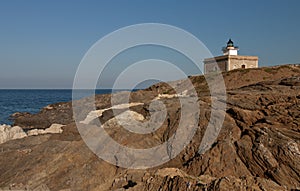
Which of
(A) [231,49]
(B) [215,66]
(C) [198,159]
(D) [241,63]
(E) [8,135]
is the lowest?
(E) [8,135]

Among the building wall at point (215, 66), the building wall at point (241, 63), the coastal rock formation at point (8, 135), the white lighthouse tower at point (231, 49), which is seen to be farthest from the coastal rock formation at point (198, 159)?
the white lighthouse tower at point (231, 49)

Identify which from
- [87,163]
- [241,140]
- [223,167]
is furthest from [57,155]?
[241,140]

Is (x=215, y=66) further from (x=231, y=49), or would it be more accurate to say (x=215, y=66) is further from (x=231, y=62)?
(x=231, y=49)

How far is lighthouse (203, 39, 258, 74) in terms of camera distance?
47912 millimetres

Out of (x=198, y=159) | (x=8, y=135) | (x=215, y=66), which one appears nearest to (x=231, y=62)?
(x=215, y=66)

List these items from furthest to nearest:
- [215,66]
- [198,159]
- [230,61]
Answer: [215,66] → [230,61] → [198,159]

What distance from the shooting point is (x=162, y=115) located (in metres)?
15.3

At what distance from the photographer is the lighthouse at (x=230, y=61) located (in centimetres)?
4791

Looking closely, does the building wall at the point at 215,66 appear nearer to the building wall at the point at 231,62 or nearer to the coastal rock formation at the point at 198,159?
the building wall at the point at 231,62

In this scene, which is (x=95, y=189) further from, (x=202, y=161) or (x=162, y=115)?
(x=162, y=115)

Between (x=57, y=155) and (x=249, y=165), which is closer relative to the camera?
(x=249, y=165)

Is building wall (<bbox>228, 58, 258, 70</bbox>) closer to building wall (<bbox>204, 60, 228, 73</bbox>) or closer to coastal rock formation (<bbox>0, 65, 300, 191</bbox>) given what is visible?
building wall (<bbox>204, 60, 228, 73</bbox>)

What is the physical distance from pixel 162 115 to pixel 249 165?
20.0 feet

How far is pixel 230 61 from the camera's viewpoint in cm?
4778
